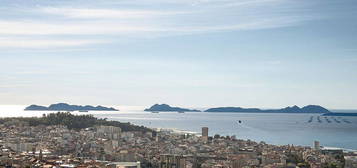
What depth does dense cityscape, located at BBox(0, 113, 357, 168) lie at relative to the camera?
2005cm

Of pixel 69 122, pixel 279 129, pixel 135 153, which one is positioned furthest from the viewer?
pixel 279 129

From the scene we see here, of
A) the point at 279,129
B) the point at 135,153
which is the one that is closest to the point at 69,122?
the point at 135,153

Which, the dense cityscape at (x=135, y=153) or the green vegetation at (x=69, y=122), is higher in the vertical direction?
the green vegetation at (x=69, y=122)

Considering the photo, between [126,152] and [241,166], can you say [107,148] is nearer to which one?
[126,152]

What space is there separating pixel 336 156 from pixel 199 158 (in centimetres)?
724

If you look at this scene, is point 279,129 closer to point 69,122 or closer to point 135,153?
point 69,122

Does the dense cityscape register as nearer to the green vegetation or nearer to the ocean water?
the green vegetation

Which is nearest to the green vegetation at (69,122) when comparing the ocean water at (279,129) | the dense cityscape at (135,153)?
the dense cityscape at (135,153)

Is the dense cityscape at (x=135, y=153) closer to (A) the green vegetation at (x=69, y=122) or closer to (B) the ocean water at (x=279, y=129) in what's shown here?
(A) the green vegetation at (x=69, y=122)

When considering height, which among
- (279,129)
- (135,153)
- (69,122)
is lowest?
(135,153)

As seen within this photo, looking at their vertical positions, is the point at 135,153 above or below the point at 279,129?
below

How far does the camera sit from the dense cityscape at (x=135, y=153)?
20.0 m

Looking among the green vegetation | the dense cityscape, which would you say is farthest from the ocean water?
the dense cityscape

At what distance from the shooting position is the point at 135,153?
24.0 meters
